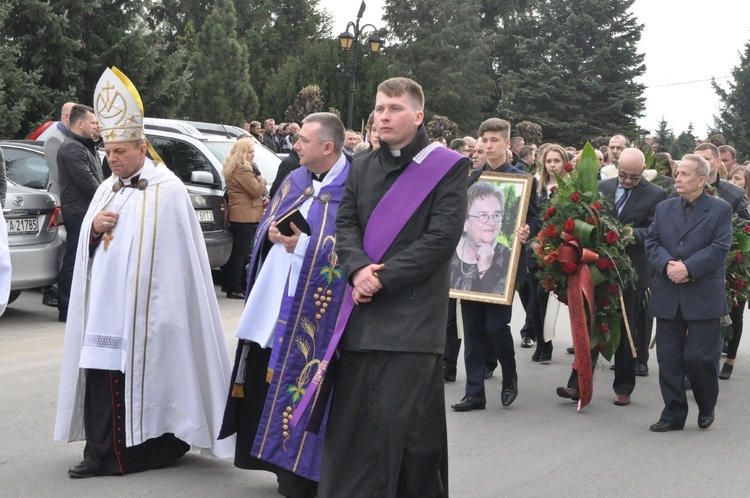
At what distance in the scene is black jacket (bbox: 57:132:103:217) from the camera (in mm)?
10828

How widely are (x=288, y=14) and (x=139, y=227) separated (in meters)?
58.4

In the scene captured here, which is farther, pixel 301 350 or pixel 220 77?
pixel 220 77

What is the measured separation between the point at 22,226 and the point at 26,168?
170cm

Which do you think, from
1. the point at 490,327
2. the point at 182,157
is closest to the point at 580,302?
the point at 490,327

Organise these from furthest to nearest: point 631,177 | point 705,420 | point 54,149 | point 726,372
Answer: point 54,149
point 726,372
point 631,177
point 705,420

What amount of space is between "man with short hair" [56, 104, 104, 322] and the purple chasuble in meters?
5.89

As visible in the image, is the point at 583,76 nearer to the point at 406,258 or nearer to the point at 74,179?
the point at 74,179

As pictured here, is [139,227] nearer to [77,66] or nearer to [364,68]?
[77,66]

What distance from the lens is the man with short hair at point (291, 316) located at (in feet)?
17.8

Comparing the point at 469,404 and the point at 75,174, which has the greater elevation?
the point at 75,174

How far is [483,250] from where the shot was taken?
844 centimetres

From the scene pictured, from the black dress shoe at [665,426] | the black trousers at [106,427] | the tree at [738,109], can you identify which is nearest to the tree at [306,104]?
the black dress shoe at [665,426]

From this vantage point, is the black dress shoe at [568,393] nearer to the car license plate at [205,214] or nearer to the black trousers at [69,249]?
the black trousers at [69,249]

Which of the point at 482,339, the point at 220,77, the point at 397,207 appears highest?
the point at 220,77
